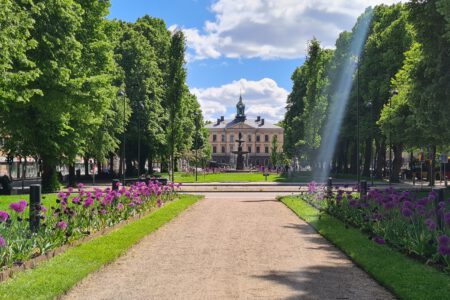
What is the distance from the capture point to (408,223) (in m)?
10.8

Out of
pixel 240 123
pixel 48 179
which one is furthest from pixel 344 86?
pixel 240 123

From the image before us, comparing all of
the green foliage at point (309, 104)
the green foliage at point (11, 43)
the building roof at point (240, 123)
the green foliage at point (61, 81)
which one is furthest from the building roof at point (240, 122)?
the green foliage at point (11, 43)

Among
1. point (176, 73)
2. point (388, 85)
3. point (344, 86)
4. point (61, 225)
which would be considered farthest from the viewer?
point (344, 86)

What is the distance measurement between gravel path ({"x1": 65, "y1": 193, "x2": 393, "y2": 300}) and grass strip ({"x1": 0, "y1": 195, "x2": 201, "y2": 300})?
18 centimetres

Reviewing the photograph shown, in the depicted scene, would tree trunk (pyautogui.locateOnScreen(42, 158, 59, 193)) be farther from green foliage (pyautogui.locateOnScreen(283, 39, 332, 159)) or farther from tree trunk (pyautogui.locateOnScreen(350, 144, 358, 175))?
tree trunk (pyautogui.locateOnScreen(350, 144, 358, 175))

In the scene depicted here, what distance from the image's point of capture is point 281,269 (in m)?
8.65

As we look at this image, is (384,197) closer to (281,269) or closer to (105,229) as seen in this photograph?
(281,269)

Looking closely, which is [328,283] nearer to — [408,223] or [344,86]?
[408,223]

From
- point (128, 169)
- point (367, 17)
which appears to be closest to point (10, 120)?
point (128, 169)

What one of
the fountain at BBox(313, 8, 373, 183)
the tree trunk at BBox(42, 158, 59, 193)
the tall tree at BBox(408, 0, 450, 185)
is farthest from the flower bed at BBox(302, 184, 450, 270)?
the fountain at BBox(313, 8, 373, 183)

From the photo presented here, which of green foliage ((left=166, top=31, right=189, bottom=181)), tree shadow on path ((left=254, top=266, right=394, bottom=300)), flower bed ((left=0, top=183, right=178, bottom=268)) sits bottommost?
tree shadow on path ((left=254, top=266, right=394, bottom=300))

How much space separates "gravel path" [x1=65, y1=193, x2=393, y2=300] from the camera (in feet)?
23.1

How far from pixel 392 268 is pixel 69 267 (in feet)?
16.4

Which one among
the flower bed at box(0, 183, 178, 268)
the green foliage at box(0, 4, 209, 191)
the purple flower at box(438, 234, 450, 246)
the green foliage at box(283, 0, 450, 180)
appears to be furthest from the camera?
the green foliage at box(283, 0, 450, 180)
